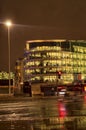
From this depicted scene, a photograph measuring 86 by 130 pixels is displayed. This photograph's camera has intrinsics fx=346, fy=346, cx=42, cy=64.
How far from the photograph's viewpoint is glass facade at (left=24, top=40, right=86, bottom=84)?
151m

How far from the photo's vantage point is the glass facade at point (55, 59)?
151375 mm

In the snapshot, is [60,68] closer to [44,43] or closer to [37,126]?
[44,43]

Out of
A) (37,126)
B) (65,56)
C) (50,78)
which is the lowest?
(37,126)

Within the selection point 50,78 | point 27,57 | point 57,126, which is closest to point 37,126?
point 57,126

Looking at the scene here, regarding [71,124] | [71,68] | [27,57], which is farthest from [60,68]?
[71,124]

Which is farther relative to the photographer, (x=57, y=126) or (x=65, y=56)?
(x=65, y=56)

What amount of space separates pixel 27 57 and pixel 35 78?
46.1 feet

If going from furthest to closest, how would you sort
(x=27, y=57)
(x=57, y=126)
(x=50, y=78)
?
(x=27, y=57), (x=50, y=78), (x=57, y=126)

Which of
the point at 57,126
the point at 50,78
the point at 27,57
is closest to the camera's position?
the point at 57,126

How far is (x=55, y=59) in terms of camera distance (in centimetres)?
15325

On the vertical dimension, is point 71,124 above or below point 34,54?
below

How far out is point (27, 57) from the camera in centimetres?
16025

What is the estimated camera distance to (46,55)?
153000 mm

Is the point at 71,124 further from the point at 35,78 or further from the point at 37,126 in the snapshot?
the point at 35,78
